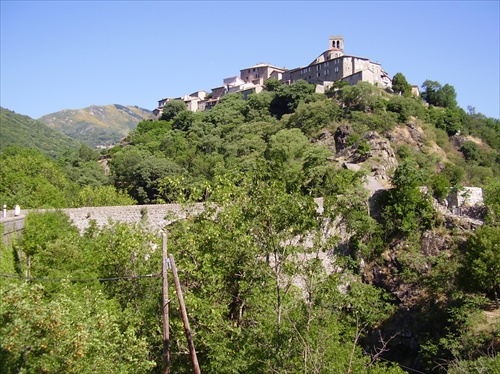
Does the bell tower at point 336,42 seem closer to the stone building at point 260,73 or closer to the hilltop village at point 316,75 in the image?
the hilltop village at point 316,75

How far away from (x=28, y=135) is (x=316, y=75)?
245 feet

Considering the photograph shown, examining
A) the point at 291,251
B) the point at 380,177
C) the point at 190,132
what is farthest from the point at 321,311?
the point at 190,132

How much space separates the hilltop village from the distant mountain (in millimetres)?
29386

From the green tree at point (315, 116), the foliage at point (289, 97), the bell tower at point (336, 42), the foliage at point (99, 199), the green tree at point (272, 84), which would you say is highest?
the bell tower at point (336, 42)

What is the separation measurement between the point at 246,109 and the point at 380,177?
43887mm

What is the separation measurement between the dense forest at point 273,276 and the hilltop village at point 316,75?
27353 mm

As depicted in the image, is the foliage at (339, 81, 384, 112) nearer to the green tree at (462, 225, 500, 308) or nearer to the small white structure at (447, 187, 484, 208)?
the small white structure at (447, 187, 484, 208)

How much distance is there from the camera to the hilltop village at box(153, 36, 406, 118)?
247 ft

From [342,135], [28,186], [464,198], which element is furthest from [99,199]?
[464,198]

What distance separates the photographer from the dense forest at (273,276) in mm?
12922

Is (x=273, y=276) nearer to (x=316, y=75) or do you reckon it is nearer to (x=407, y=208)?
(x=407, y=208)

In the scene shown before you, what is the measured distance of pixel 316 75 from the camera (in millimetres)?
81500

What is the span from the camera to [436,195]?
32.1 meters

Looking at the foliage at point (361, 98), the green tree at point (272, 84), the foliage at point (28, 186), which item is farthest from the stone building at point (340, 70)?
the foliage at point (28, 186)
